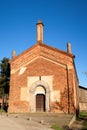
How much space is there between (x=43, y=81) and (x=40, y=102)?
2591 mm

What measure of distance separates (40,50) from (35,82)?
165 inches

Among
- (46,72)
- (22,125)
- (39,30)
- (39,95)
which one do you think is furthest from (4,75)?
(22,125)

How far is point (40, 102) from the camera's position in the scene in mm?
24406

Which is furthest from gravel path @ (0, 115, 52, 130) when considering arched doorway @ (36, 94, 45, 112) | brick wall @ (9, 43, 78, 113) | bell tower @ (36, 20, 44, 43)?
bell tower @ (36, 20, 44, 43)

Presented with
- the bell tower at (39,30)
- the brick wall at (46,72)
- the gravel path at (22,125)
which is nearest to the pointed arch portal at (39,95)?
the brick wall at (46,72)

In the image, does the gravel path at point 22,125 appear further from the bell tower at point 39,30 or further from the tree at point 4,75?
the tree at point 4,75

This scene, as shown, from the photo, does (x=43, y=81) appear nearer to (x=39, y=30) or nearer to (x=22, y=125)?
(x=39, y=30)

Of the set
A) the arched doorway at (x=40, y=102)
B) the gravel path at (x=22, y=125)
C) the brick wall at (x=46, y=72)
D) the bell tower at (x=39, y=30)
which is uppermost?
the bell tower at (x=39, y=30)

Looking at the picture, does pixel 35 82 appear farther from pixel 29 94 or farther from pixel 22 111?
pixel 22 111

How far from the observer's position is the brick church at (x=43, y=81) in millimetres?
23230

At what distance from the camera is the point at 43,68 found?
24.6m

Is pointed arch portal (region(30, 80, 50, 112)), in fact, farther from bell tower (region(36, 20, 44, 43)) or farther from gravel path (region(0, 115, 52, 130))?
gravel path (region(0, 115, 52, 130))

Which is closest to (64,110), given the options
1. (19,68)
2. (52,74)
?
(52,74)

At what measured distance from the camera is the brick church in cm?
2323
